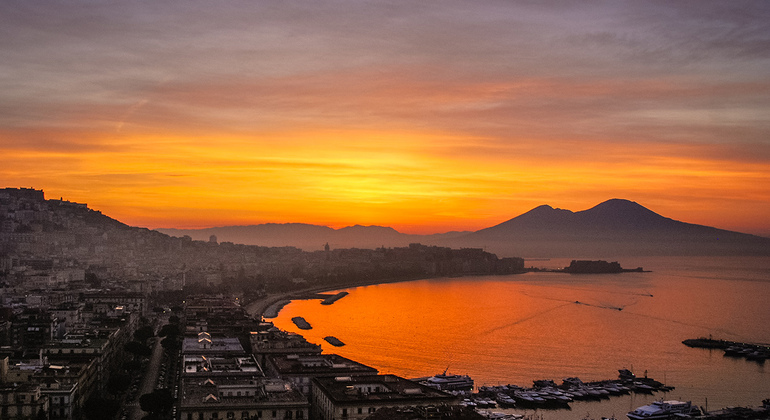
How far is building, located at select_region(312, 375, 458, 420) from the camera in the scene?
18.4 meters

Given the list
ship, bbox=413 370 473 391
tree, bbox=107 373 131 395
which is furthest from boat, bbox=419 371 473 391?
tree, bbox=107 373 131 395

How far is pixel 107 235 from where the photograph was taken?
109625 mm

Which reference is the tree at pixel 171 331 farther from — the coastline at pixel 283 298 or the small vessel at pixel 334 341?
the coastline at pixel 283 298

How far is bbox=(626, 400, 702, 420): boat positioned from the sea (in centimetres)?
99

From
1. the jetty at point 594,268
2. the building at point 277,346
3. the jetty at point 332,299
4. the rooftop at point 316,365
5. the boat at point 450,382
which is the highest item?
the jetty at point 594,268

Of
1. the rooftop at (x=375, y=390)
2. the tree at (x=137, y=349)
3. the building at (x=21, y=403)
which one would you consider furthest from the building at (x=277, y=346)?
the building at (x=21, y=403)

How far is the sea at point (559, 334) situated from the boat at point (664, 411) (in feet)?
3.23

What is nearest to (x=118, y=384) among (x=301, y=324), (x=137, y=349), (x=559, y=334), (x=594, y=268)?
(x=137, y=349)

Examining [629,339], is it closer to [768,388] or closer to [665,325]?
[665,325]

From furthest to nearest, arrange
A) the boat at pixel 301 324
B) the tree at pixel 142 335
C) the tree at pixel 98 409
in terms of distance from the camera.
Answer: the boat at pixel 301 324, the tree at pixel 142 335, the tree at pixel 98 409

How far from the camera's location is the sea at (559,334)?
102 ft

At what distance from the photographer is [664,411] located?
24531 mm

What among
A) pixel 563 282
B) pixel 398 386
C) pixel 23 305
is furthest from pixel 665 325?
pixel 563 282

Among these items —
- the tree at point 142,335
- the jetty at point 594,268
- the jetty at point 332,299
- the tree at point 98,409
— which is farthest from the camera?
the jetty at point 594,268
